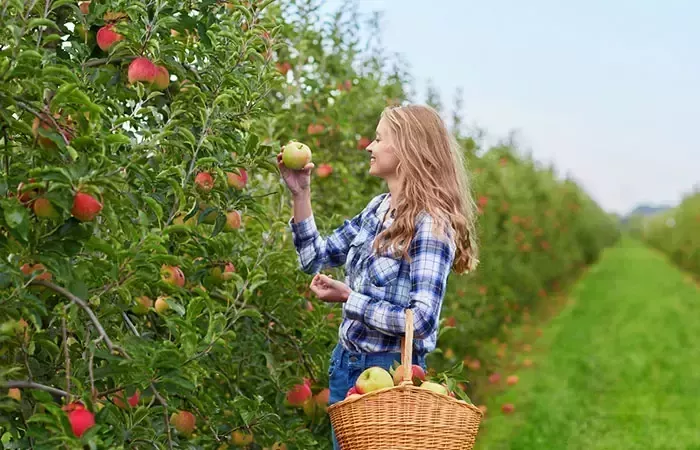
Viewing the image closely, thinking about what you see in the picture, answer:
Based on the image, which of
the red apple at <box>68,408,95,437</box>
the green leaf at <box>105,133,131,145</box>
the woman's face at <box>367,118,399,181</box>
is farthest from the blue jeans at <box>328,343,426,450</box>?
the green leaf at <box>105,133,131,145</box>

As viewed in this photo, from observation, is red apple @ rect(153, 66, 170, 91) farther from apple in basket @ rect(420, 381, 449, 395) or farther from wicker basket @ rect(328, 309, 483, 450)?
apple in basket @ rect(420, 381, 449, 395)

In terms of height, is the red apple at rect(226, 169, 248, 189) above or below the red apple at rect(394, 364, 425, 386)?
above

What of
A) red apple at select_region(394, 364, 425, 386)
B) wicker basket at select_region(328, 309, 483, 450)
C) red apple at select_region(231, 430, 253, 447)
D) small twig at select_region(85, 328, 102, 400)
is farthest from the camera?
red apple at select_region(231, 430, 253, 447)

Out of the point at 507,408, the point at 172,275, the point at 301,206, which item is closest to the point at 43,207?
the point at 172,275

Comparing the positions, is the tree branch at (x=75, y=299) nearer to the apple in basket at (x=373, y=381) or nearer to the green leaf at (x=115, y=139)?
the green leaf at (x=115, y=139)

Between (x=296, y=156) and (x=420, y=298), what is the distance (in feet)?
1.98

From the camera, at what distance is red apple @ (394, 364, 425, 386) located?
253 cm

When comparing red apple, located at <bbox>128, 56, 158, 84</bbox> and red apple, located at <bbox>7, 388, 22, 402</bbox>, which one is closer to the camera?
red apple, located at <bbox>7, 388, 22, 402</bbox>

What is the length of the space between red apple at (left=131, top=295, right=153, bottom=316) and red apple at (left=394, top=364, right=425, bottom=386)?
0.80 metres

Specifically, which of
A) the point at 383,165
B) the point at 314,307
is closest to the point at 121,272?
the point at 383,165

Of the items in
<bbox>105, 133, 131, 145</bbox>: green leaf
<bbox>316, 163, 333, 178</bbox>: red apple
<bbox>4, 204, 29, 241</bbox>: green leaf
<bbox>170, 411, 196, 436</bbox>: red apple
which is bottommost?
<bbox>170, 411, 196, 436</bbox>: red apple

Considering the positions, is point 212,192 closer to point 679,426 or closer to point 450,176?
point 450,176

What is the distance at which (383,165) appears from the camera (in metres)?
2.87

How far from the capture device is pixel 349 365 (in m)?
2.84
